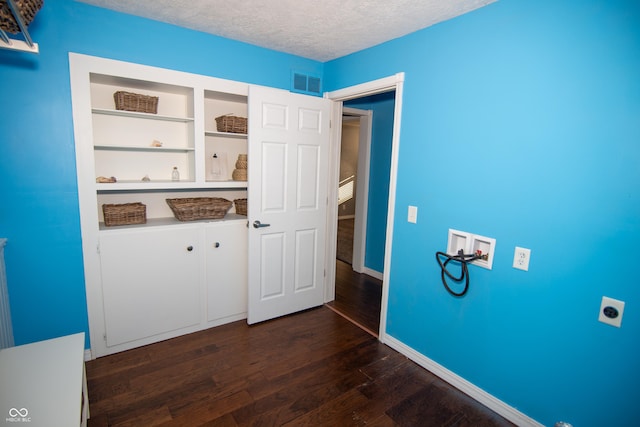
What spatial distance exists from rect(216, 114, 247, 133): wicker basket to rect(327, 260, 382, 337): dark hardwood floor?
2018mm

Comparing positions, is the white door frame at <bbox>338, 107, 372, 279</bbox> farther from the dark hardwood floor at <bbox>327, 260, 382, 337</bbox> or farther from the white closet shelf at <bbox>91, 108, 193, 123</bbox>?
the white closet shelf at <bbox>91, 108, 193, 123</bbox>

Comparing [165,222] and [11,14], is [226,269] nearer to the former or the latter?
[165,222]

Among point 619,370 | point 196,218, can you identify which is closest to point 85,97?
point 196,218

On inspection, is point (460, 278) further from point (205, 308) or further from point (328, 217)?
point (205, 308)

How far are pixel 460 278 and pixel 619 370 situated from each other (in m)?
0.85

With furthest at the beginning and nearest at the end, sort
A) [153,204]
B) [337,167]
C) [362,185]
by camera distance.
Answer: [362,185]
[337,167]
[153,204]

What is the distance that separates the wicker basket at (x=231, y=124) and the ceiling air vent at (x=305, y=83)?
63 cm

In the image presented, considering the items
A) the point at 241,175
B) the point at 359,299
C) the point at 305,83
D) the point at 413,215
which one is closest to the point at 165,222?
the point at 241,175

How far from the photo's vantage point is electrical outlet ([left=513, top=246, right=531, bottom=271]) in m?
1.81

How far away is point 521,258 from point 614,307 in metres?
0.45

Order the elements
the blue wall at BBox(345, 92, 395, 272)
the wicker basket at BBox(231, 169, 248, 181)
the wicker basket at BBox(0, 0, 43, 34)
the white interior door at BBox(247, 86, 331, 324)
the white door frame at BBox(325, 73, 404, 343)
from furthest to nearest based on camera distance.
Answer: the blue wall at BBox(345, 92, 395, 272) < the wicker basket at BBox(231, 169, 248, 181) < the white interior door at BBox(247, 86, 331, 324) < the white door frame at BBox(325, 73, 404, 343) < the wicker basket at BBox(0, 0, 43, 34)

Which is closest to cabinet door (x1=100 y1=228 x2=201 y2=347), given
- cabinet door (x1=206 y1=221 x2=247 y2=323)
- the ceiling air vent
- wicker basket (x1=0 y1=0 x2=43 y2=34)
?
cabinet door (x1=206 y1=221 x2=247 y2=323)

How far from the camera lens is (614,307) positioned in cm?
152

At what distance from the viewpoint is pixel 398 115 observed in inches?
97.1
